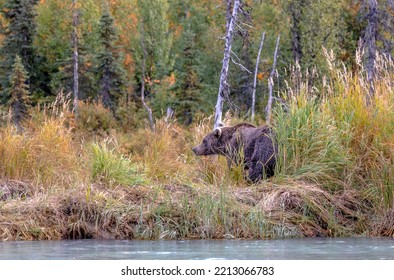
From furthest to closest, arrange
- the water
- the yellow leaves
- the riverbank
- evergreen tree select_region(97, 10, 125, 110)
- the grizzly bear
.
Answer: evergreen tree select_region(97, 10, 125, 110) < the yellow leaves < the grizzly bear < the riverbank < the water

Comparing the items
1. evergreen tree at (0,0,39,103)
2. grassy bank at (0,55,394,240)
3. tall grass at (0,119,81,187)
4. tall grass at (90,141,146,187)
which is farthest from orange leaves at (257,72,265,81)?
tall grass at (90,141,146,187)

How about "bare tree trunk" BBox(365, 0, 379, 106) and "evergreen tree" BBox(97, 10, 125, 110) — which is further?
"evergreen tree" BBox(97, 10, 125, 110)

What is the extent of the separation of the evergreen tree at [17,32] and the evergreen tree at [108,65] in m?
4.19

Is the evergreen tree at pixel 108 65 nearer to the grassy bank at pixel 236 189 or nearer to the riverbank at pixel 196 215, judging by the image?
the grassy bank at pixel 236 189

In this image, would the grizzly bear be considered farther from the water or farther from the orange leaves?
the orange leaves

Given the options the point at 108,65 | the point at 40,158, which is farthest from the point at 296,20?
the point at 40,158

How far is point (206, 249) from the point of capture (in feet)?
34.3

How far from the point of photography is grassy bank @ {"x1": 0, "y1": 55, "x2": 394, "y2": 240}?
12242 mm

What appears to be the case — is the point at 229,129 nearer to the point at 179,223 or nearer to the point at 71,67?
the point at 179,223

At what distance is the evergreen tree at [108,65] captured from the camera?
156 ft

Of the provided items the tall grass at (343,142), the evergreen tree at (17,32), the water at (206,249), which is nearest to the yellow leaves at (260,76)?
the evergreen tree at (17,32)

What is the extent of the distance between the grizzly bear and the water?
7.04 feet

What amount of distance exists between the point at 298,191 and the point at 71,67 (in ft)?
120

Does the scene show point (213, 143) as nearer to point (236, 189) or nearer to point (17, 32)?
point (236, 189)
